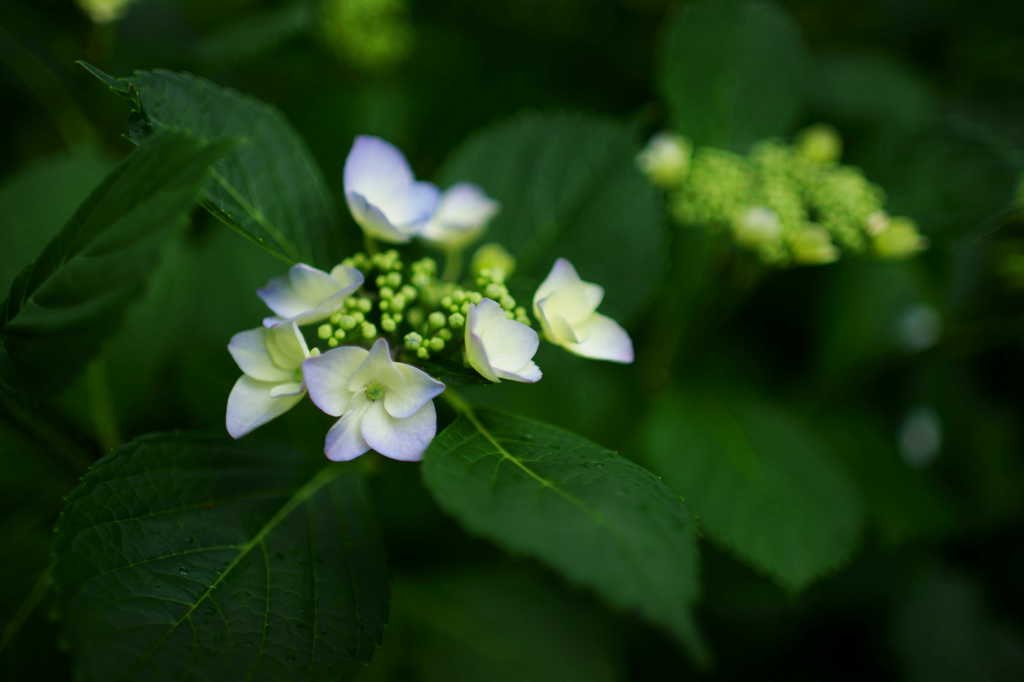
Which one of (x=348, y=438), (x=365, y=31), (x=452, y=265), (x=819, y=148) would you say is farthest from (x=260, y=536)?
(x=365, y=31)

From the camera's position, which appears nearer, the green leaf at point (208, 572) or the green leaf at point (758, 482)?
the green leaf at point (208, 572)

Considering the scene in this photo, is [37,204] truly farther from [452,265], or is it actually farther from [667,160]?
[667,160]

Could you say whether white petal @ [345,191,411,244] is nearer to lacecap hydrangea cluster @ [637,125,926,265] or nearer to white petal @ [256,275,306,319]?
white petal @ [256,275,306,319]

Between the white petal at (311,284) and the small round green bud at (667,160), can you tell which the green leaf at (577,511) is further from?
the small round green bud at (667,160)

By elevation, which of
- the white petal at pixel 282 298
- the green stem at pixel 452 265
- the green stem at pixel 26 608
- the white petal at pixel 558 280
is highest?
the white petal at pixel 558 280

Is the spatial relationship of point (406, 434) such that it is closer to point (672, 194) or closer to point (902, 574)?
point (672, 194)

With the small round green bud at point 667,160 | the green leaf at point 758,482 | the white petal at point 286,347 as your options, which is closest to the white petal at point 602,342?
the white petal at point 286,347

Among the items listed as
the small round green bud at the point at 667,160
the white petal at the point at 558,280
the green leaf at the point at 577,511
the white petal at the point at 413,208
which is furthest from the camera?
the small round green bud at the point at 667,160

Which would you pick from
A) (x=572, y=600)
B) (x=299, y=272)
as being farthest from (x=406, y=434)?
(x=572, y=600)
